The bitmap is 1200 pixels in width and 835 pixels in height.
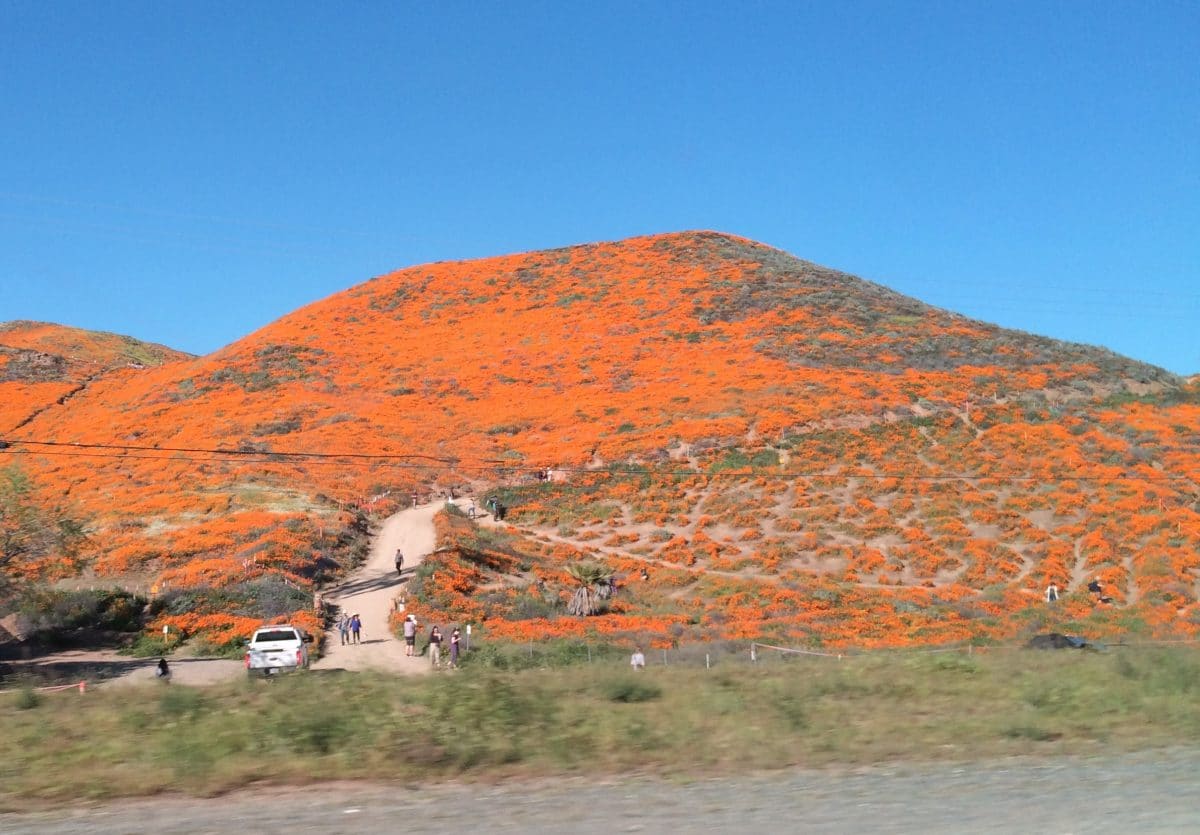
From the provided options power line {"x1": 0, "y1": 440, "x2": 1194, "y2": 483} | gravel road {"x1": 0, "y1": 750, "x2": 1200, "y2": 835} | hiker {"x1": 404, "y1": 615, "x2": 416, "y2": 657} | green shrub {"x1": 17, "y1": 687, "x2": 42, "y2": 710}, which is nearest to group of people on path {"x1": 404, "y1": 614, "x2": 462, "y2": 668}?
hiker {"x1": 404, "y1": 615, "x2": 416, "y2": 657}

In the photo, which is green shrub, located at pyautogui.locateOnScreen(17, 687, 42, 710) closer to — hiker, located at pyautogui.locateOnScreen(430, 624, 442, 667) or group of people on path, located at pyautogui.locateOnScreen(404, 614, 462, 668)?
group of people on path, located at pyautogui.locateOnScreen(404, 614, 462, 668)

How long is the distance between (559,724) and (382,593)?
26.5m

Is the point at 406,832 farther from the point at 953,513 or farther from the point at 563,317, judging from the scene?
the point at 563,317

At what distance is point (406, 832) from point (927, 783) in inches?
169

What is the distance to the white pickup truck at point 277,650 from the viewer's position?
2228cm

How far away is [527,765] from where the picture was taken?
7930 millimetres

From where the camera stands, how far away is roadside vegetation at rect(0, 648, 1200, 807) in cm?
761

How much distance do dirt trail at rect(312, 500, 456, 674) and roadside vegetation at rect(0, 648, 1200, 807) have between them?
8.29m

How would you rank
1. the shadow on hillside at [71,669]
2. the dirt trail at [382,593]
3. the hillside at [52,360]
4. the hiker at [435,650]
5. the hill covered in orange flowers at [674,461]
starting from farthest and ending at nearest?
the hillside at [52,360] < the hill covered in orange flowers at [674,461] < the dirt trail at [382,593] < the hiker at [435,650] < the shadow on hillside at [71,669]

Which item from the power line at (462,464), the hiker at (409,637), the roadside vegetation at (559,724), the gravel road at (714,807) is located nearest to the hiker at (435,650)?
the hiker at (409,637)

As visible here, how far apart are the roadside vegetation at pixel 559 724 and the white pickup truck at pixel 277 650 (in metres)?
12.3

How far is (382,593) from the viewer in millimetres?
34156

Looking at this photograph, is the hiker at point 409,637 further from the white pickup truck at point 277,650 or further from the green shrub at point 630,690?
the green shrub at point 630,690

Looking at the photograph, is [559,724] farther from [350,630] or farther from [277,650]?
[350,630]
